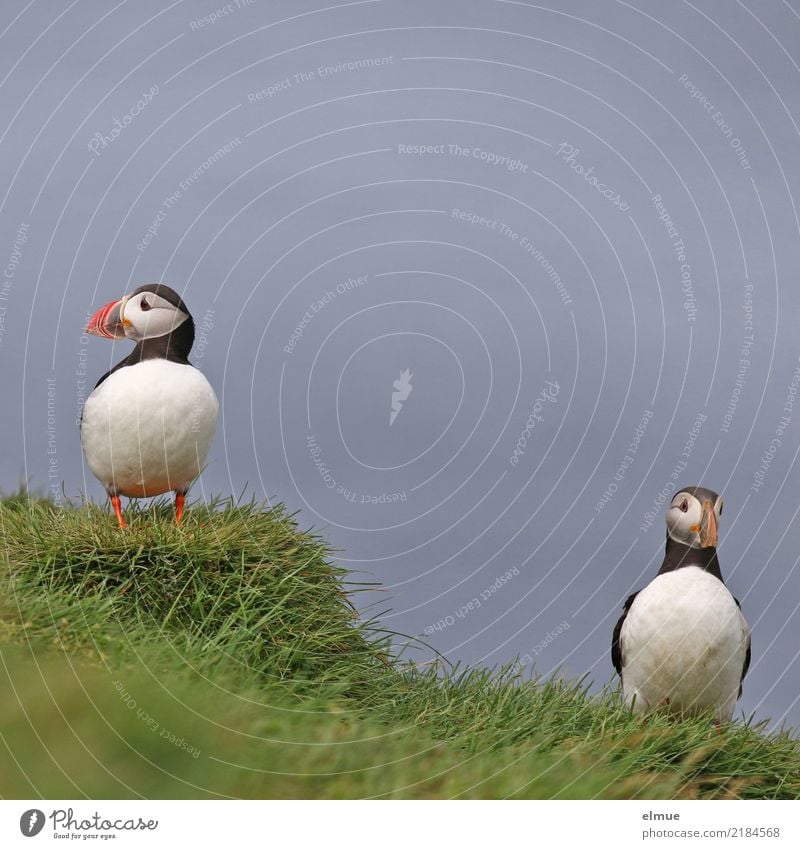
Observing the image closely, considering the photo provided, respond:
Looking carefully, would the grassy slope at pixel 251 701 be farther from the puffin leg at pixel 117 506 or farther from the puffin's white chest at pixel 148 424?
the puffin's white chest at pixel 148 424

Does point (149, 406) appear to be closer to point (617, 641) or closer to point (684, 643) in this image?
point (617, 641)

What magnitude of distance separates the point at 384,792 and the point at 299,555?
2520 millimetres

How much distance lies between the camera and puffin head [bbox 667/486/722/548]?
5418 millimetres

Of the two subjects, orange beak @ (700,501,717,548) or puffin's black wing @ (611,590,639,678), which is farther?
puffin's black wing @ (611,590,639,678)

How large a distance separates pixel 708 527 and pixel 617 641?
33.1 inches

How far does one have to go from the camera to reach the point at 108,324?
18.9 ft

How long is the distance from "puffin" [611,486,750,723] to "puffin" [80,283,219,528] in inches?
100

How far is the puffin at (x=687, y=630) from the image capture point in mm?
5367

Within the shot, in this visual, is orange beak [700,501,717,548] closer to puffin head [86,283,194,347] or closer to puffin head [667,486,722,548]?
puffin head [667,486,722,548]
